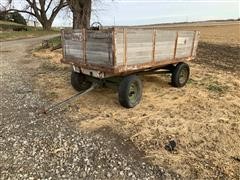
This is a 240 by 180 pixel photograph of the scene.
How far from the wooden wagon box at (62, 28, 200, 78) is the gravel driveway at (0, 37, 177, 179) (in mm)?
1417

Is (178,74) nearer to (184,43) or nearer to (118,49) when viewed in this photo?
(184,43)

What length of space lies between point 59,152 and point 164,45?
3994 mm

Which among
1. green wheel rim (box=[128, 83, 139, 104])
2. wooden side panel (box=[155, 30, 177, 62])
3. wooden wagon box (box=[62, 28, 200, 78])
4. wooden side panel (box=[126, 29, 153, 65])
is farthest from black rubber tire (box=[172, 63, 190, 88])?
green wheel rim (box=[128, 83, 139, 104])

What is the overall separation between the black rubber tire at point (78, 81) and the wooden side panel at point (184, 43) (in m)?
2.82

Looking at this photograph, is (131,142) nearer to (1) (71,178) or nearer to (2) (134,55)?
(1) (71,178)

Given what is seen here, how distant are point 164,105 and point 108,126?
187 centimetres

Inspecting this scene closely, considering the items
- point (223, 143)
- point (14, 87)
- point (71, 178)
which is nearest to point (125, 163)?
point (71, 178)

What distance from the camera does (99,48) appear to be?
602 cm

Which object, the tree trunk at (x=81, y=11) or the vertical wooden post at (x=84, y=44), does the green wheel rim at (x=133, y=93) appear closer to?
the vertical wooden post at (x=84, y=44)

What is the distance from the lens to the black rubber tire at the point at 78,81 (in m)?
7.62

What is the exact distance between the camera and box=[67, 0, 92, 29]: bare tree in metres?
17.7

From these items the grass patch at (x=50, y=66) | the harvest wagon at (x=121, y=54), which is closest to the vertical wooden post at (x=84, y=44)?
the harvest wagon at (x=121, y=54)

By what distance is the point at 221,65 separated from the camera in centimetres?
1225

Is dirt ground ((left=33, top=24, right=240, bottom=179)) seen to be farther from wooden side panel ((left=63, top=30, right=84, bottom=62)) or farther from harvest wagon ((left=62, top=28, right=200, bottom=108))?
wooden side panel ((left=63, top=30, right=84, bottom=62))
